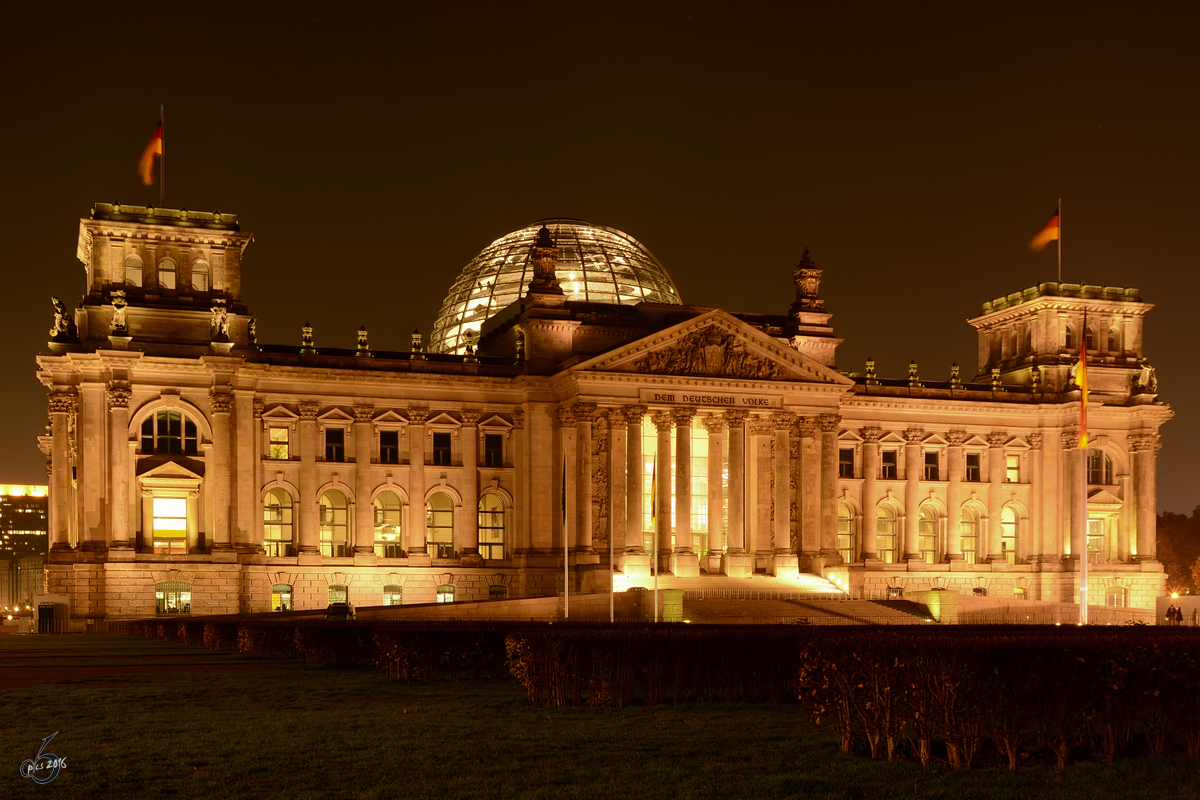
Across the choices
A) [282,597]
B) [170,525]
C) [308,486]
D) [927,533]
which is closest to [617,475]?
[308,486]

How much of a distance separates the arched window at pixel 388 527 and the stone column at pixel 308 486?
4.09 metres

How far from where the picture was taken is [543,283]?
8975 centimetres

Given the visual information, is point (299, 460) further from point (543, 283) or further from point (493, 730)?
point (493, 730)

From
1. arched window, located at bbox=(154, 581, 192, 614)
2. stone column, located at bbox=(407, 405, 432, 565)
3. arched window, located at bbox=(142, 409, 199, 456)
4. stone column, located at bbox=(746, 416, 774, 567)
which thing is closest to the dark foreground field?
arched window, located at bbox=(154, 581, 192, 614)

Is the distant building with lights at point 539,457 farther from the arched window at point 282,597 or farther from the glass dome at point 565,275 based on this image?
the glass dome at point 565,275

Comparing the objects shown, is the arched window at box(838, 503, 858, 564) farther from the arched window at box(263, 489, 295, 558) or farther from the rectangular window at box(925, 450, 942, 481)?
the arched window at box(263, 489, 295, 558)

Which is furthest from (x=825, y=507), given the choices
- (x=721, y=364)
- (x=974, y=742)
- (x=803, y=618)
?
(x=974, y=742)

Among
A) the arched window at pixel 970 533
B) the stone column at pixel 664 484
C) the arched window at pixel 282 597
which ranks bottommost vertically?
the arched window at pixel 282 597

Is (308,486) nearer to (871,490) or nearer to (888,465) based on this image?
(871,490)

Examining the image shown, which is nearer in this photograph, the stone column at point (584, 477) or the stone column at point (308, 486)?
the stone column at point (308, 486)

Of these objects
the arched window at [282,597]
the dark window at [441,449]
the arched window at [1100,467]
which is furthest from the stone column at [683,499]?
the arched window at [1100,467]

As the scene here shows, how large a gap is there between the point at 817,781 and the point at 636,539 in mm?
66120

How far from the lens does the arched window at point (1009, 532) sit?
10319 cm

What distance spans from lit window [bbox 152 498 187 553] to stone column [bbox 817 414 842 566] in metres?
40.1
